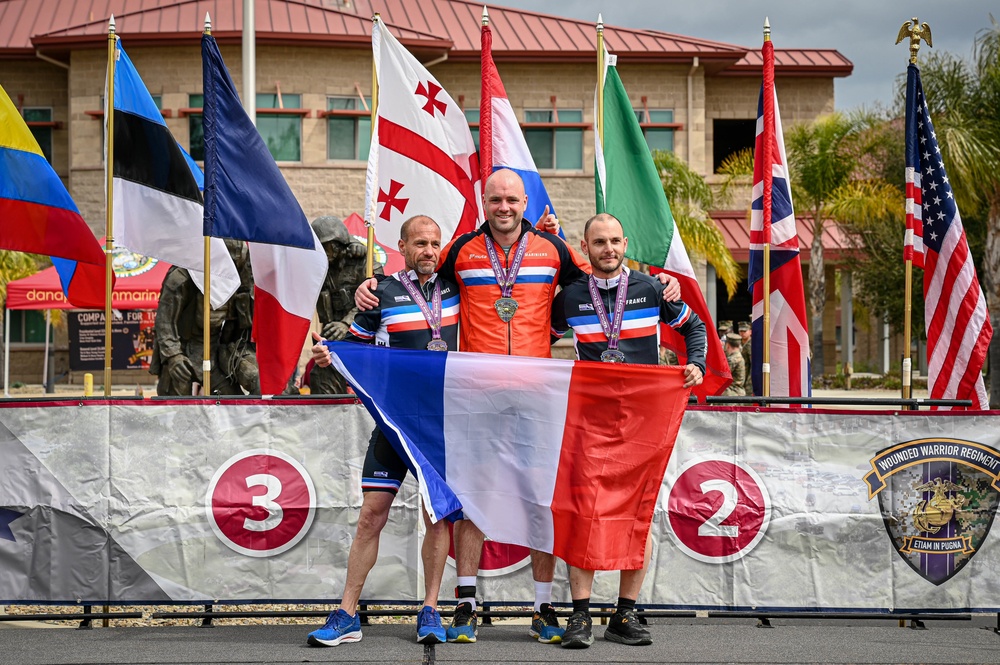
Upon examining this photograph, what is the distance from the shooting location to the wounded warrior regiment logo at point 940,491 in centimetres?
670

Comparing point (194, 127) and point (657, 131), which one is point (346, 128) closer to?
point (194, 127)

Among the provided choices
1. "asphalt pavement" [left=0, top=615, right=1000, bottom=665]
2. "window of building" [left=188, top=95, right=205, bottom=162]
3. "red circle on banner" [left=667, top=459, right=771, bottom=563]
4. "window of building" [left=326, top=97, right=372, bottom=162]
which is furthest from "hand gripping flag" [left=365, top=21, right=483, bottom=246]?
"window of building" [left=188, top=95, right=205, bottom=162]

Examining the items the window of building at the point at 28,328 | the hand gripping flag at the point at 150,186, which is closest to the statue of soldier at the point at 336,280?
the hand gripping flag at the point at 150,186

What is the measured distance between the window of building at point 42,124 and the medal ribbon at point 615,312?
101ft

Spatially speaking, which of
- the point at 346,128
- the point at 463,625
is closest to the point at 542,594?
the point at 463,625

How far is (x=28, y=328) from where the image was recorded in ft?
113

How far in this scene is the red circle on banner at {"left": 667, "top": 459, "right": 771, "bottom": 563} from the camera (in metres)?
6.64

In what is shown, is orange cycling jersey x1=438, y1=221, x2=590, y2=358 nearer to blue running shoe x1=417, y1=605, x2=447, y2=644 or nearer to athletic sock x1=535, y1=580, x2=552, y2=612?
athletic sock x1=535, y1=580, x2=552, y2=612

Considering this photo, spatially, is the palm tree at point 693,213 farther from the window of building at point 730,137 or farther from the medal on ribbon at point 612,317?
the medal on ribbon at point 612,317

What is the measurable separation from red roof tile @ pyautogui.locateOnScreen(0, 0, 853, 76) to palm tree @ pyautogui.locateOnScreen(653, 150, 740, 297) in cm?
507

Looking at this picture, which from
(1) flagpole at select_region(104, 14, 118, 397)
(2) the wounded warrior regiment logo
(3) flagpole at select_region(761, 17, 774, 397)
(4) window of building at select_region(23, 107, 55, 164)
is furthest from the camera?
(4) window of building at select_region(23, 107, 55, 164)

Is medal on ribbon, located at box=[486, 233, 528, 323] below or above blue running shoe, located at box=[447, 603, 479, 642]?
above

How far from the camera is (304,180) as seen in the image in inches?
1255

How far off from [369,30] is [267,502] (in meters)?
28.2
